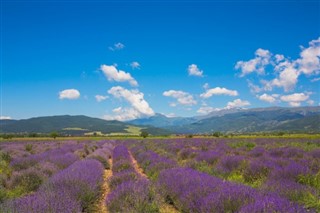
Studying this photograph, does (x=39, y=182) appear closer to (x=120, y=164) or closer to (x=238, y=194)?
(x=120, y=164)

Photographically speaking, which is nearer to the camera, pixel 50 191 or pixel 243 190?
pixel 243 190

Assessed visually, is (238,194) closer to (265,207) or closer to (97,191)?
(265,207)

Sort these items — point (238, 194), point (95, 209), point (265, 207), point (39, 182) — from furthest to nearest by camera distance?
point (39, 182), point (95, 209), point (238, 194), point (265, 207)

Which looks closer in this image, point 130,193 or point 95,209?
point 130,193

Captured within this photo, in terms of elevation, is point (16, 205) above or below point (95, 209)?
above

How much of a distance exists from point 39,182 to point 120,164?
172 inches

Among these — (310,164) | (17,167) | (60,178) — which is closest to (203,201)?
(60,178)

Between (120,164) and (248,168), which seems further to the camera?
(120,164)

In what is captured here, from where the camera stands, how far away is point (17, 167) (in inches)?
514

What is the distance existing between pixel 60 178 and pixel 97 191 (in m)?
1.04

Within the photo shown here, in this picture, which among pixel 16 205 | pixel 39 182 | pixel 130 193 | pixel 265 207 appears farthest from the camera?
pixel 39 182

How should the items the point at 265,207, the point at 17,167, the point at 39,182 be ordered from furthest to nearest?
the point at 17,167 → the point at 39,182 → the point at 265,207

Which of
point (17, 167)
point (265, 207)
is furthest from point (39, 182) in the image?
point (265, 207)

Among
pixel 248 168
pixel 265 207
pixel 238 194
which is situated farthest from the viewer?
pixel 248 168
